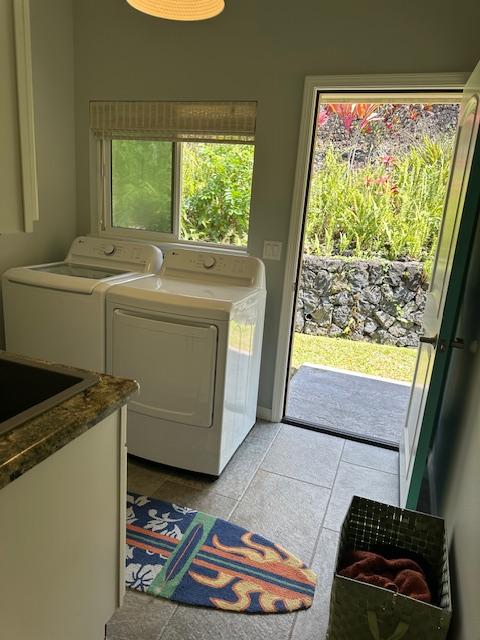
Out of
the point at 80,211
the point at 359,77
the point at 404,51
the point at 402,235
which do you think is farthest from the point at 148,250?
the point at 402,235

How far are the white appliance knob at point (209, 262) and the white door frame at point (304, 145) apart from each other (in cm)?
45

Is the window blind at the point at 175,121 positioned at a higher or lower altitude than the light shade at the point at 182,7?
lower

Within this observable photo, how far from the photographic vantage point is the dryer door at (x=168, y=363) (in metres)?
2.17

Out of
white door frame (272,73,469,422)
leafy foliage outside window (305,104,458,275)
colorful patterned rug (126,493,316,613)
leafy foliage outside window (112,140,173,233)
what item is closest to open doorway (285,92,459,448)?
leafy foliage outside window (305,104,458,275)

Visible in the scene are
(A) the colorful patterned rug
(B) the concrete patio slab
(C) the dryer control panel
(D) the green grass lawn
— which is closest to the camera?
(A) the colorful patterned rug

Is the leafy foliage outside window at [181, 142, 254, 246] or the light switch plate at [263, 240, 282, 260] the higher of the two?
the leafy foliage outside window at [181, 142, 254, 246]

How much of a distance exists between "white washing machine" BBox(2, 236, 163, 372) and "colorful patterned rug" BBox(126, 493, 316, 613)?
855 millimetres

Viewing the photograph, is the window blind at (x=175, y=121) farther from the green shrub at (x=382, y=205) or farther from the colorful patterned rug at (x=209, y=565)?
the green shrub at (x=382, y=205)

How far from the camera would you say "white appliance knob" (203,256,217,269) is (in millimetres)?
2701

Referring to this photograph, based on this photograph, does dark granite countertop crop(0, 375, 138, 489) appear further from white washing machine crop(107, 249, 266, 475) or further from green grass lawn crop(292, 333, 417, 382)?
green grass lawn crop(292, 333, 417, 382)

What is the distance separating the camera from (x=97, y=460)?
112 centimetres

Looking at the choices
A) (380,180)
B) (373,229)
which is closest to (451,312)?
(373,229)

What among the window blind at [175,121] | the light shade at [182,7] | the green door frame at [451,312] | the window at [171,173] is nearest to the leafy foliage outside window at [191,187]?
the window at [171,173]

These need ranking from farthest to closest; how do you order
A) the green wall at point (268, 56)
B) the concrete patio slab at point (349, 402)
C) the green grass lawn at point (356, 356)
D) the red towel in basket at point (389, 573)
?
the green grass lawn at point (356, 356) → the concrete patio slab at point (349, 402) → the green wall at point (268, 56) → the red towel in basket at point (389, 573)
